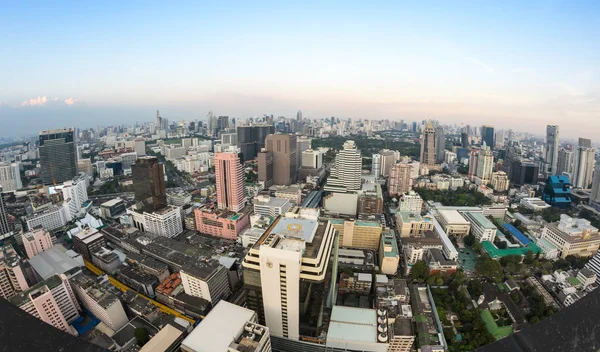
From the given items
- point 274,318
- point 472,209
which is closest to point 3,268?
point 274,318

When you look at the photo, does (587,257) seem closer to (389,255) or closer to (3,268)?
(389,255)

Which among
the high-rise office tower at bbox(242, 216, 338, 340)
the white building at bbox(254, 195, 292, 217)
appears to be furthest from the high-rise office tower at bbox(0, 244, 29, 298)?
the white building at bbox(254, 195, 292, 217)

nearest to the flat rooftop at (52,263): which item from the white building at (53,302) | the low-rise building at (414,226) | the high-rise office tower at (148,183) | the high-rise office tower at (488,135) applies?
the white building at (53,302)

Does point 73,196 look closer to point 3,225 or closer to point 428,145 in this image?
point 3,225

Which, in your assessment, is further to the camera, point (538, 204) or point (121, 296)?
point (538, 204)

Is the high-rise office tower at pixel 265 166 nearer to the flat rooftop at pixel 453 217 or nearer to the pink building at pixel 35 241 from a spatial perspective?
the flat rooftop at pixel 453 217
